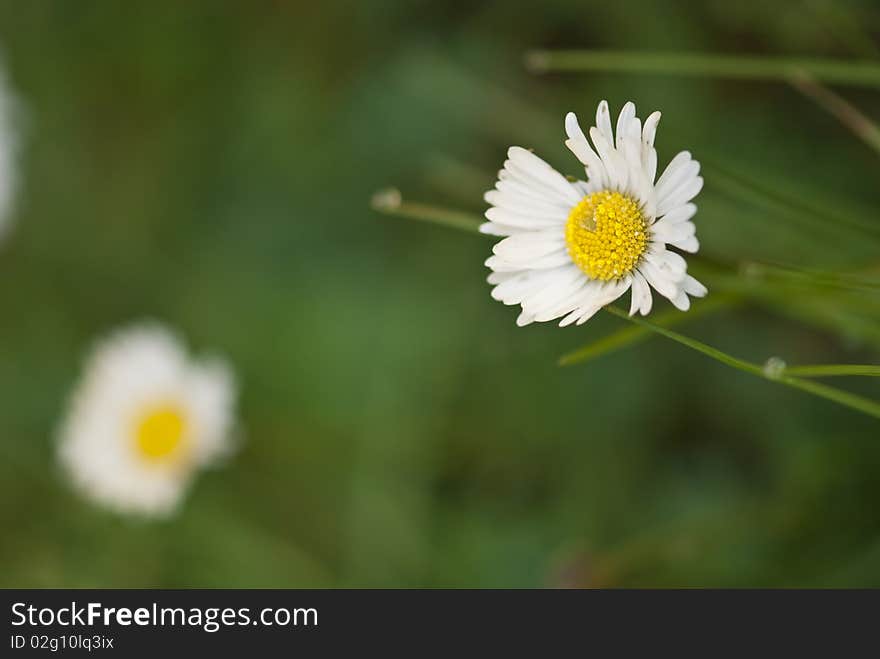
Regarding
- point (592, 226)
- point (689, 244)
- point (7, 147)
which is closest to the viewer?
point (689, 244)

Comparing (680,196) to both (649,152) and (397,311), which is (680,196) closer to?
(649,152)

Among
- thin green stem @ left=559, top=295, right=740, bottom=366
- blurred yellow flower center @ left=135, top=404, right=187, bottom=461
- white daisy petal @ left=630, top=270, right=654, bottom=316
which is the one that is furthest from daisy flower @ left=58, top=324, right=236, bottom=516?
white daisy petal @ left=630, top=270, right=654, bottom=316

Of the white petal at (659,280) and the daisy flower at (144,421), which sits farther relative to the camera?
the daisy flower at (144,421)

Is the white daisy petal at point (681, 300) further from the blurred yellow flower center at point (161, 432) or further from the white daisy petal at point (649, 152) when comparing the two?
the blurred yellow flower center at point (161, 432)

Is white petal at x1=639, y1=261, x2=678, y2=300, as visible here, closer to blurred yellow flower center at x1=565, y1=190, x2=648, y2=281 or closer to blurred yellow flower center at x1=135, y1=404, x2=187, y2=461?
blurred yellow flower center at x1=565, y1=190, x2=648, y2=281

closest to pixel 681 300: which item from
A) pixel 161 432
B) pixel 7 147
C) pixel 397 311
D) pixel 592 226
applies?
pixel 592 226

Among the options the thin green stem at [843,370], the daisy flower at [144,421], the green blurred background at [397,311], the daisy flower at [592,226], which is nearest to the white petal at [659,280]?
the daisy flower at [592,226]
